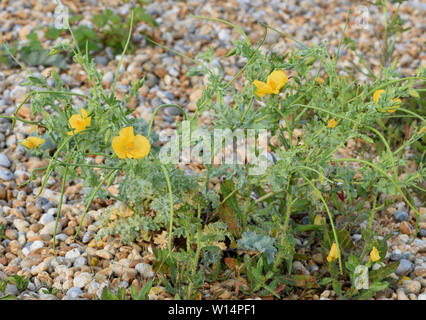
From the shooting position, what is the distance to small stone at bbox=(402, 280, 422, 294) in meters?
1.80

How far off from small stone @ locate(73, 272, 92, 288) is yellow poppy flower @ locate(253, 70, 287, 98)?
32.0 inches

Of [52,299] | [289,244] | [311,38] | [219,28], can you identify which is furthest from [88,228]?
[311,38]

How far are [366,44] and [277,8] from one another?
0.72 meters

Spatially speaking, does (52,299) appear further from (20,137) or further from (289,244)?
(20,137)

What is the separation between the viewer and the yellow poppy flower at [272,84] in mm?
1544

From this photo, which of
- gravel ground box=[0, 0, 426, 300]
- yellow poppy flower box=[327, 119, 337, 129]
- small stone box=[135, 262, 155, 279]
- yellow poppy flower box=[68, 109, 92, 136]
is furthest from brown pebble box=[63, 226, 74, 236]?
yellow poppy flower box=[327, 119, 337, 129]

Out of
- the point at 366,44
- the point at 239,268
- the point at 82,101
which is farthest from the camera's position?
the point at 366,44

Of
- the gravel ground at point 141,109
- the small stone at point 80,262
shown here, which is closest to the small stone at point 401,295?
the gravel ground at point 141,109

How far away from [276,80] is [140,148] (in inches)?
17.3

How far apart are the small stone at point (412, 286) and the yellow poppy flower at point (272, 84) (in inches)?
31.8

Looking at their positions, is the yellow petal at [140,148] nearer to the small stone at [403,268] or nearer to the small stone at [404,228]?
the small stone at [403,268]

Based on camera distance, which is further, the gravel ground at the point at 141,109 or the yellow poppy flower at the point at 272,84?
the gravel ground at the point at 141,109
